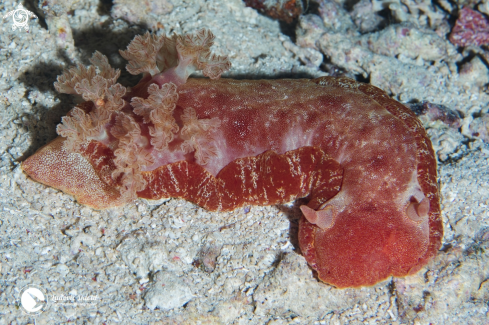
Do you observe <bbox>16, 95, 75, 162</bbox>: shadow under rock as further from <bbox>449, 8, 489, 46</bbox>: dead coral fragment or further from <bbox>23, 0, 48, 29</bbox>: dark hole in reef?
<bbox>449, 8, 489, 46</bbox>: dead coral fragment

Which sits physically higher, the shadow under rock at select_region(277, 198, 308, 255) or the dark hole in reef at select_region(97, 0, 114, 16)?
the dark hole in reef at select_region(97, 0, 114, 16)

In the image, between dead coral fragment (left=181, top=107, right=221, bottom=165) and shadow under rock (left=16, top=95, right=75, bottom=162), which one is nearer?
dead coral fragment (left=181, top=107, right=221, bottom=165)

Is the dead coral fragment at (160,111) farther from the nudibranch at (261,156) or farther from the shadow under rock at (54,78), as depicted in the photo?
the shadow under rock at (54,78)

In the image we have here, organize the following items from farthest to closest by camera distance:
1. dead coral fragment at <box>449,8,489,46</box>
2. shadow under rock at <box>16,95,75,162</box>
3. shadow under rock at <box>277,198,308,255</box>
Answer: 1. dead coral fragment at <box>449,8,489,46</box>
2. shadow under rock at <box>16,95,75,162</box>
3. shadow under rock at <box>277,198,308,255</box>

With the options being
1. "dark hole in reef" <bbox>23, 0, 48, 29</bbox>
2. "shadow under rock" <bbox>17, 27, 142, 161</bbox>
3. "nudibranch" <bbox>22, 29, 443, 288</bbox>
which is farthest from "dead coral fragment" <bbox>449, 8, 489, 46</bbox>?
"dark hole in reef" <bbox>23, 0, 48, 29</bbox>

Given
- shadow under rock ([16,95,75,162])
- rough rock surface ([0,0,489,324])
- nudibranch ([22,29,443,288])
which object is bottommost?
rough rock surface ([0,0,489,324])

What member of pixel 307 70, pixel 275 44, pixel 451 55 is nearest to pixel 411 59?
pixel 451 55

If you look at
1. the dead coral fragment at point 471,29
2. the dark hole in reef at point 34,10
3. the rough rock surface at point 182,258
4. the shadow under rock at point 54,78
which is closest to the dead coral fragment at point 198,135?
the rough rock surface at point 182,258
